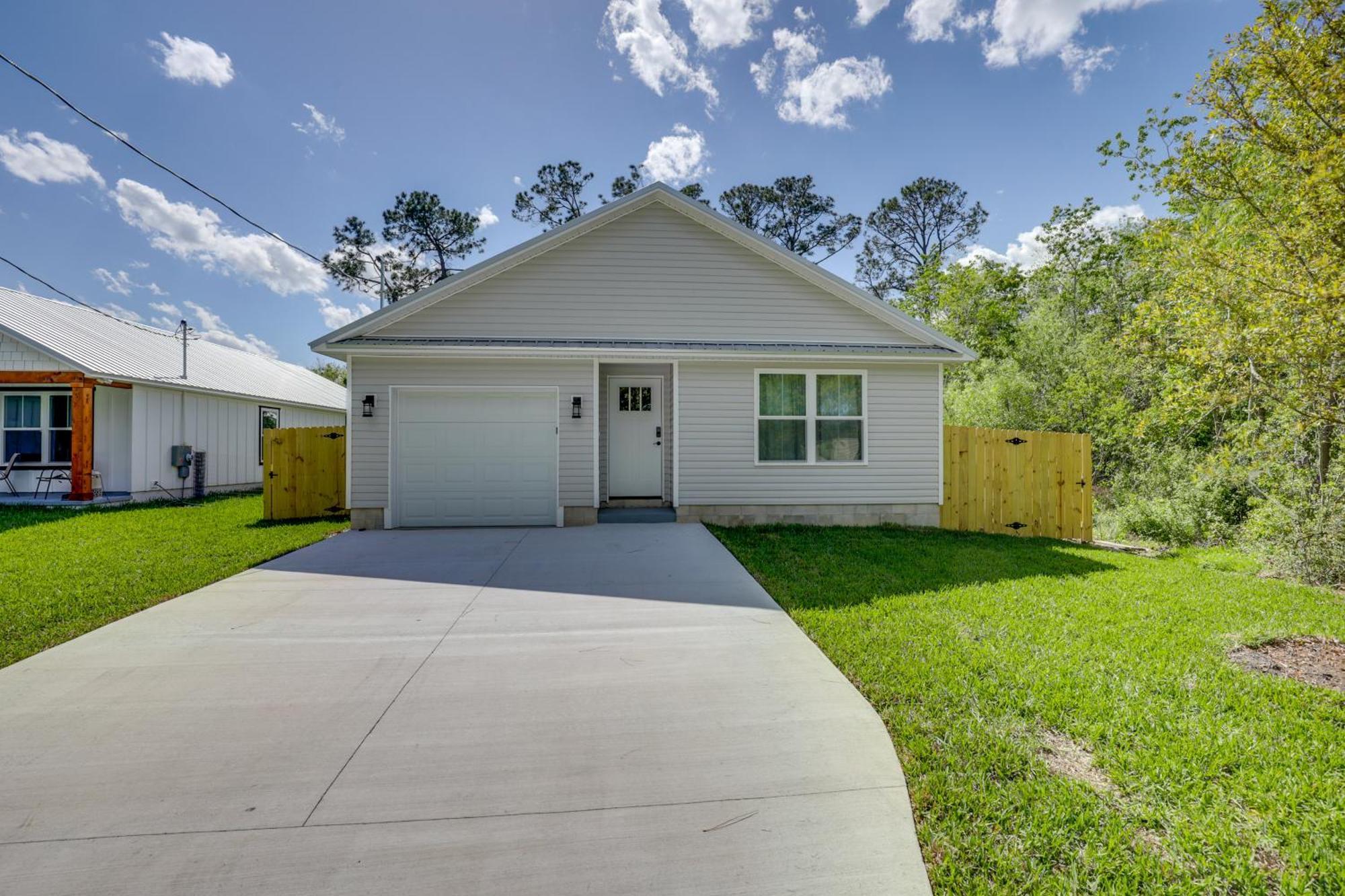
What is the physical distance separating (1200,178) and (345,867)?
31.9 ft

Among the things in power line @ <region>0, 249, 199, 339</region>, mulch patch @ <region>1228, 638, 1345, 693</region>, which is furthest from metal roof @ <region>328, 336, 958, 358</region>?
power line @ <region>0, 249, 199, 339</region>

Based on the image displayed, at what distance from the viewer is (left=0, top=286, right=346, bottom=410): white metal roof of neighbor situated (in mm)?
11211

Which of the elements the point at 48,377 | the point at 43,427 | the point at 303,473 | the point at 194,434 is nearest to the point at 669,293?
the point at 303,473

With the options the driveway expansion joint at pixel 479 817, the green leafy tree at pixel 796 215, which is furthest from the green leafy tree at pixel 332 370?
the driveway expansion joint at pixel 479 817

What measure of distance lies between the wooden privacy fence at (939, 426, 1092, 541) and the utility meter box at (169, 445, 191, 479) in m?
16.5

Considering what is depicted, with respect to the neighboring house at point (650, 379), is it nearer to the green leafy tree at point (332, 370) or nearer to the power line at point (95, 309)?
the power line at point (95, 309)

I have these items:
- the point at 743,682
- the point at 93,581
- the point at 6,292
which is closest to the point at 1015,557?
the point at 743,682

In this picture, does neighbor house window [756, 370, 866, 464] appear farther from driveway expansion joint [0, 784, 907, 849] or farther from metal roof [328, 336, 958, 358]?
driveway expansion joint [0, 784, 907, 849]

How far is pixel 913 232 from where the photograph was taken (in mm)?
Answer: 23266

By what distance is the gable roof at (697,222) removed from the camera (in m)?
8.38

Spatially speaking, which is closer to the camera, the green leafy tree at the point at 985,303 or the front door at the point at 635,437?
the front door at the point at 635,437

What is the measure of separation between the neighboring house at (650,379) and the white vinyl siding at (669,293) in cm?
2

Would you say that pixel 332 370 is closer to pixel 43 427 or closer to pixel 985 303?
pixel 43 427

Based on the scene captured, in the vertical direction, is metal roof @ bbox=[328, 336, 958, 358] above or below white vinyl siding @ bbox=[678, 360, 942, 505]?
above
